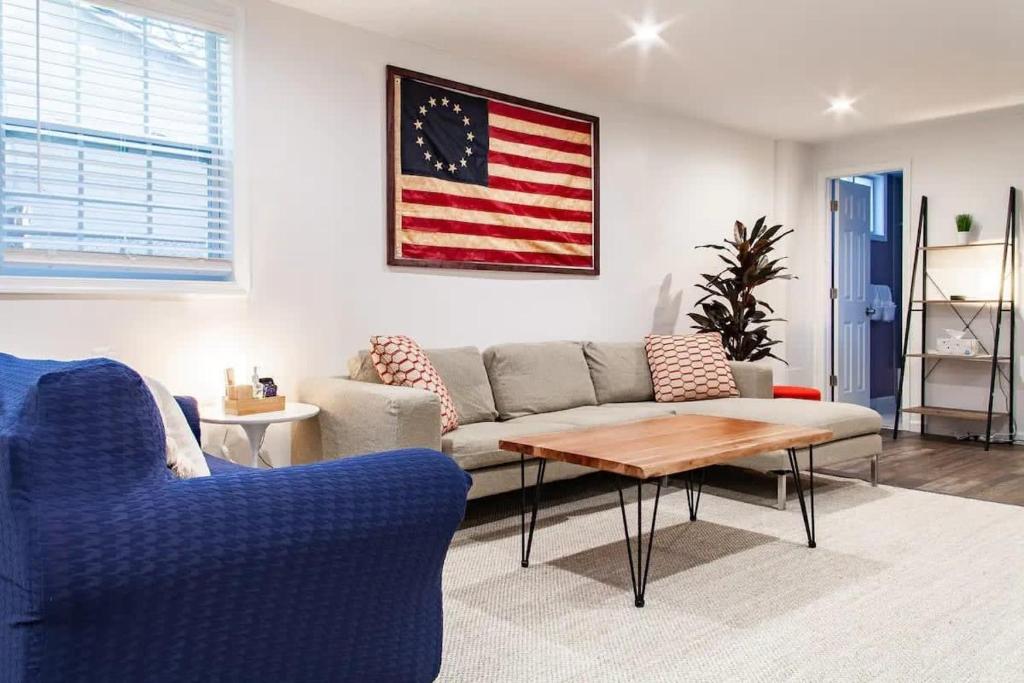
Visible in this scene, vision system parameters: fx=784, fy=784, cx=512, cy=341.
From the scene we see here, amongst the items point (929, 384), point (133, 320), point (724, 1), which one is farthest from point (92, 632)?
point (929, 384)

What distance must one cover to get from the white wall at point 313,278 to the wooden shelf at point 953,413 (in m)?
2.66

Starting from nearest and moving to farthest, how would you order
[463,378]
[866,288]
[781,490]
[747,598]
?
[747,598] < [781,490] < [463,378] < [866,288]

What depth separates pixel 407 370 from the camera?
352 cm

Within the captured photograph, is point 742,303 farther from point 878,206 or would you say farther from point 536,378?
point 878,206

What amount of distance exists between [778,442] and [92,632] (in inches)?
94.1

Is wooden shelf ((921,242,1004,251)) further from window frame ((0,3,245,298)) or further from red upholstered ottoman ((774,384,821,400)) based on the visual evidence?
window frame ((0,3,245,298))

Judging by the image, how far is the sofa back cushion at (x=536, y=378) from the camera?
162 inches

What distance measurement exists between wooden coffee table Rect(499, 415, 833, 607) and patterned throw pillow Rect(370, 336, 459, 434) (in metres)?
0.63

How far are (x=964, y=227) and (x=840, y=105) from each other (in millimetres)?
1368

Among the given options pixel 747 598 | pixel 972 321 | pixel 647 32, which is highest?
pixel 647 32

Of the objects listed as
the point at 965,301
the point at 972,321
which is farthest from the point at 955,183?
the point at 972,321

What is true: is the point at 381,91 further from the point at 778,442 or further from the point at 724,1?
the point at 778,442

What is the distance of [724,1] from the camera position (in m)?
3.63

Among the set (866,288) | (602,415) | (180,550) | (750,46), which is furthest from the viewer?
(866,288)
